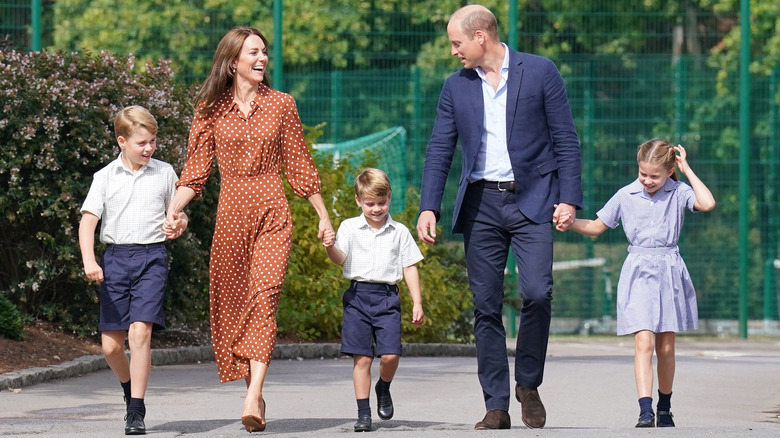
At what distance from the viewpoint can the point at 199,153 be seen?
22.9 feet

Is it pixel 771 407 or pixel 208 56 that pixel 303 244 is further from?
pixel 771 407

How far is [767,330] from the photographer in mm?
16125

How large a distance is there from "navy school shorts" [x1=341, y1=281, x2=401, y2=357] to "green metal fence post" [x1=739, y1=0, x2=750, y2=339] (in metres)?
9.76

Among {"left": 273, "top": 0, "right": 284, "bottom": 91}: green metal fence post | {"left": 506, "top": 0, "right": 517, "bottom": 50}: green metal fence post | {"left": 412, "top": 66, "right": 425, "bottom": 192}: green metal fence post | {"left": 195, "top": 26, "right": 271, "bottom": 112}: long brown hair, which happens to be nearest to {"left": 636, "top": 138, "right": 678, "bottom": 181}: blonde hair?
{"left": 195, "top": 26, "right": 271, "bottom": 112}: long brown hair

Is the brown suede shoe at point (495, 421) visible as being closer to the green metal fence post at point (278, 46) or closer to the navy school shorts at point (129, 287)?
the navy school shorts at point (129, 287)

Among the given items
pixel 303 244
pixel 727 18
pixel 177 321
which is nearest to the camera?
pixel 177 321

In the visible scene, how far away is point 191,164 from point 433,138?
1.20m

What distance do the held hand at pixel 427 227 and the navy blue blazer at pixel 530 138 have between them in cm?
5

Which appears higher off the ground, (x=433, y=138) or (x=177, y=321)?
(x=433, y=138)

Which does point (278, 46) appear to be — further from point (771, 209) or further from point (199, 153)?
point (199, 153)

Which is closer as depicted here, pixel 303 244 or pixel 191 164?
pixel 191 164

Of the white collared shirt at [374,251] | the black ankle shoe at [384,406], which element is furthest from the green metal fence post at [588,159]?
the black ankle shoe at [384,406]

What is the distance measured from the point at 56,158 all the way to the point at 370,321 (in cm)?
398

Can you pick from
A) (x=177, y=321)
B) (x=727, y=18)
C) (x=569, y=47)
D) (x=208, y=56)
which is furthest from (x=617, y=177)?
(x=177, y=321)
